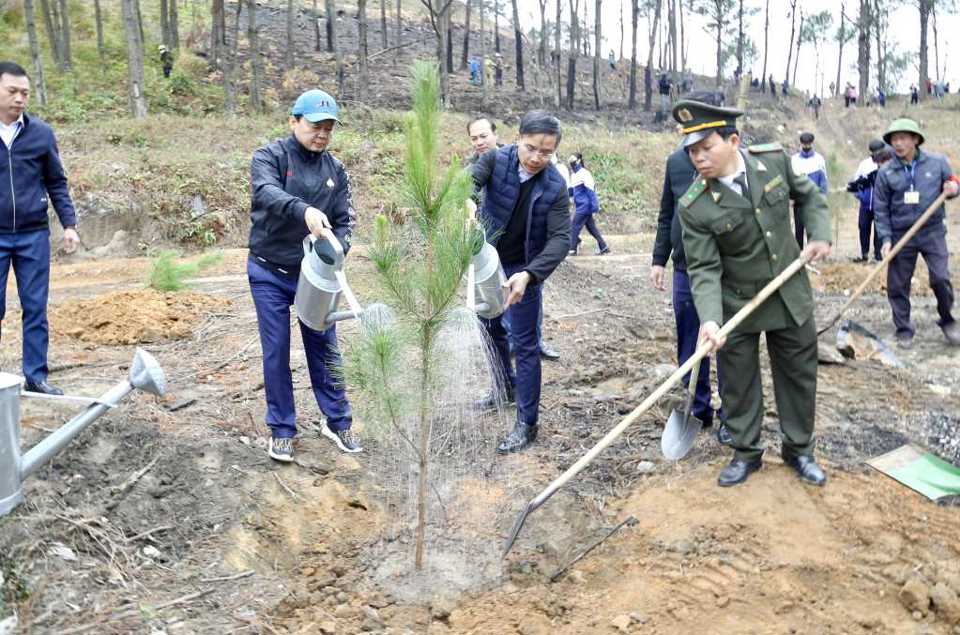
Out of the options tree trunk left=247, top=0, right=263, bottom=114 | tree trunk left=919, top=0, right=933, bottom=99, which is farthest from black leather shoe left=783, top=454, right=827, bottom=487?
tree trunk left=919, top=0, right=933, bottom=99

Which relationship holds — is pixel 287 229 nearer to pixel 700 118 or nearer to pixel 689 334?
pixel 700 118

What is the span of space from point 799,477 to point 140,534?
2868mm

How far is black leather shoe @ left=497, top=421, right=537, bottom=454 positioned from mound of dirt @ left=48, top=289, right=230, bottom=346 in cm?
317

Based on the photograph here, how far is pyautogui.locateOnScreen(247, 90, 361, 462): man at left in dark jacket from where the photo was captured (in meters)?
3.72

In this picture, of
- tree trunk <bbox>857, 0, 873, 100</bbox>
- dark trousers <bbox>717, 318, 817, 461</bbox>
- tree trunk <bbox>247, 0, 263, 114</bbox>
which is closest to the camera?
dark trousers <bbox>717, 318, 817, 461</bbox>

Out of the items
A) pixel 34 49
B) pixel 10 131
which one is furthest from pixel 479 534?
pixel 34 49

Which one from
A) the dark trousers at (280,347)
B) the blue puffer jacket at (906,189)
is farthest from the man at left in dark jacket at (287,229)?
the blue puffer jacket at (906,189)

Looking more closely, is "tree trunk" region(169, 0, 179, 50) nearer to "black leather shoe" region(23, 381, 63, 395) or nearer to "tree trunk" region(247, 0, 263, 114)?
"tree trunk" region(247, 0, 263, 114)

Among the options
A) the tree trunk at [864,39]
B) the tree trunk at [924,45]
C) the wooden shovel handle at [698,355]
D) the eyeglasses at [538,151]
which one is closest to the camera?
the wooden shovel handle at [698,355]

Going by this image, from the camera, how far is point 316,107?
3689 mm

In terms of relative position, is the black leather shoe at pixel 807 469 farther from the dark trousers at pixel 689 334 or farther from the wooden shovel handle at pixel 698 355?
the wooden shovel handle at pixel 698 355

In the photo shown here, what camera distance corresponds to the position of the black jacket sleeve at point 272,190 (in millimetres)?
3477

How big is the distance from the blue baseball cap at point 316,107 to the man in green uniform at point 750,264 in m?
1.54

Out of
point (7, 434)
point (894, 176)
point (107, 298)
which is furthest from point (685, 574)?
point (107, 298)
